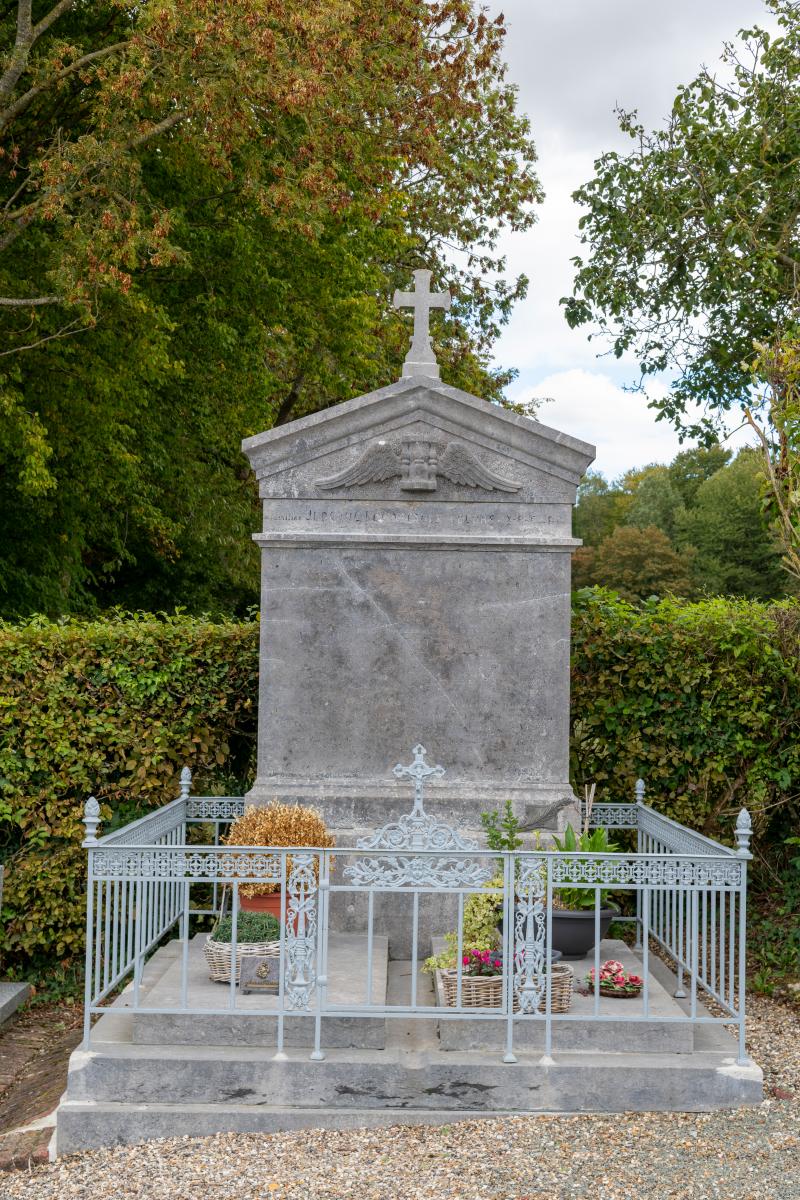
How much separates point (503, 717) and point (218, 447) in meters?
11.3

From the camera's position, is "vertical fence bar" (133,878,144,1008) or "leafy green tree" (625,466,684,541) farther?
"leafy green tree" (625,466,684,541)

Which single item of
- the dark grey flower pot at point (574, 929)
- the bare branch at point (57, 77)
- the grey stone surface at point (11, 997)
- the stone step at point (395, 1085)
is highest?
the bare branch at point (57, 77)

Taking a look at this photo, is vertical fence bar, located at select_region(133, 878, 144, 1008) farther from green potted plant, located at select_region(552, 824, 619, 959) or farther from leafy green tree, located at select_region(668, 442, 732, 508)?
leafy green tree, located at select_region(668, 442, 732, 508)

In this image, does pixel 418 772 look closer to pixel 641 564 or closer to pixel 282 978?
pixel 282 978

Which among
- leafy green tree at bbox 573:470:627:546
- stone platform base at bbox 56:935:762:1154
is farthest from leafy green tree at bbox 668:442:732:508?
stone platform base at bbox 56:935:762:1154

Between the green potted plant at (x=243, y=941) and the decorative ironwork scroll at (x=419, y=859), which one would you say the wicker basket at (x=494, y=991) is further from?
the green potted plant at (x=243, y=941)

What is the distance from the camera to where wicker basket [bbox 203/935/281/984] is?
5988 mm

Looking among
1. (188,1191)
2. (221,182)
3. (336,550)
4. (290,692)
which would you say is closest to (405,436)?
(336,550)

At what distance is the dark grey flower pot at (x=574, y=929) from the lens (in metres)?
6.27

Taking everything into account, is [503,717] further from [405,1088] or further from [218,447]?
[218,447]

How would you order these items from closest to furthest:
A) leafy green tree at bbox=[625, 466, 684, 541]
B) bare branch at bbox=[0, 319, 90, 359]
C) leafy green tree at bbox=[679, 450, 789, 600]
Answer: bare branch at bbox=[0, 319, 90, 359]
leafy green tree at bbox=[679, 450, 789, 600]
leafy green tree at bbox=[625, 466, 684, 541]

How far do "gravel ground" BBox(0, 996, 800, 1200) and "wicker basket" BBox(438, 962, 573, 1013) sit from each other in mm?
555

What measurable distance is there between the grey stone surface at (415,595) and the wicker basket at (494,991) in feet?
6.48

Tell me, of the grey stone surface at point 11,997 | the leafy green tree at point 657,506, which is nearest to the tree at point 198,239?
the grey stone surface at point 11,997
